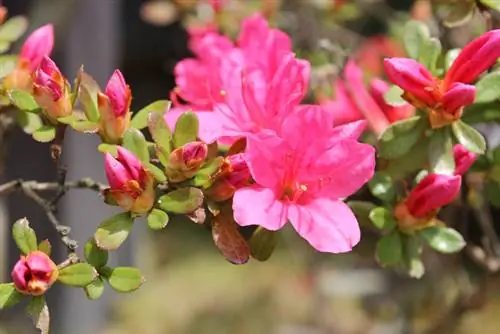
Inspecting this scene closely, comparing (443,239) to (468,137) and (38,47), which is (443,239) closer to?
(468,137)

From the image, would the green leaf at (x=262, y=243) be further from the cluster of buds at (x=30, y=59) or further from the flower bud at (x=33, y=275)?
the cluster of buds at (x=30, y=59)

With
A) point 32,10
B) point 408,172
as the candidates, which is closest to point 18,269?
point 408,172

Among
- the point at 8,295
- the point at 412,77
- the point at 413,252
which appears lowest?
the point at 413,252

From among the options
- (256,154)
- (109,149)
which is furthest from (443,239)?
(109,149)

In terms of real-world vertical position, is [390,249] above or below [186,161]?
below

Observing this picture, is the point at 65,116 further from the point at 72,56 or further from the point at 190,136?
the point at 72,56

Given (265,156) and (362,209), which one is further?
(362,209)

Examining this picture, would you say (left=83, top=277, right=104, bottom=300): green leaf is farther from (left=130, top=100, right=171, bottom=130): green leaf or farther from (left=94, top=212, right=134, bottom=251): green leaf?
(left=130, top=100, right=171, bottom=130): green leaf

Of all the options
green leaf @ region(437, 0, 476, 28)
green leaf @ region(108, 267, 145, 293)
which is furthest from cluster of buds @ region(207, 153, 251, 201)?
green leaf @ region(437, 0, 476, 28)

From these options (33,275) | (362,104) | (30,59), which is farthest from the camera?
(362,104)
